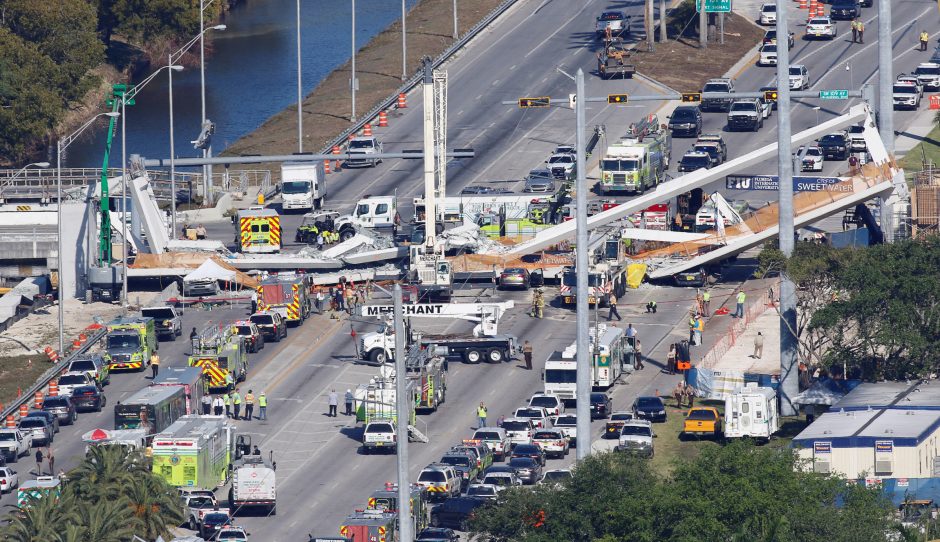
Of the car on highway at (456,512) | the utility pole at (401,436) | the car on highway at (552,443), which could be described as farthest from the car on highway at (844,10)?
the utility pole at (401,436)

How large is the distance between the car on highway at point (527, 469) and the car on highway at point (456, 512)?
174 inches

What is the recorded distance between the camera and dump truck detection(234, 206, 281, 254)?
117 metres

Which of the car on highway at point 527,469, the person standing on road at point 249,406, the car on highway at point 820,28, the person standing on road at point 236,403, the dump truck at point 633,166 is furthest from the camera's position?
the car on highway at point 820,28

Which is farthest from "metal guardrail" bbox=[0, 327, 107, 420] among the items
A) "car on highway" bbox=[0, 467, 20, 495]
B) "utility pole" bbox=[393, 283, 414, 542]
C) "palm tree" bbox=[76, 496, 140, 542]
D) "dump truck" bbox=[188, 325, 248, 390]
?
"utility pole" bbox=[393, 283, 414, 542]

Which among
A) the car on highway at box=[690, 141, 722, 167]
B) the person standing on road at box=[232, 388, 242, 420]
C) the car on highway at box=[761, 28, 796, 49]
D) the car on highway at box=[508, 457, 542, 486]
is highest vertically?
the car on highway at box=[761, 28, 796, 49]

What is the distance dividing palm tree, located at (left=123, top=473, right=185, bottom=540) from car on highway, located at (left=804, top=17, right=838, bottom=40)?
95395 millimetres

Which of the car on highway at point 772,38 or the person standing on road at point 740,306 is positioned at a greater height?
the car on highway at point 772,38

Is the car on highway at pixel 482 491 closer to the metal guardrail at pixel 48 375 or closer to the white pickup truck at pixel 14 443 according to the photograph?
the white pickup truck at pixel 14 443

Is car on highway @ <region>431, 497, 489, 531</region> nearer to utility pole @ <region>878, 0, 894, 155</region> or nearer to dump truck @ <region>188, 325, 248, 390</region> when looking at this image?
dump truck @ <region>188, 325, 248, 390</region>

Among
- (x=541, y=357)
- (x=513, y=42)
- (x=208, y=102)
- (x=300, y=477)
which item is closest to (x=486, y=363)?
(x=541, y=357)

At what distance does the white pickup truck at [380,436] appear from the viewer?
85812 mm

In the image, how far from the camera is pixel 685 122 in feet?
458

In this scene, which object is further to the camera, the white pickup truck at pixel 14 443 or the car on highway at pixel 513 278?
the car on highway at pixel 513 278

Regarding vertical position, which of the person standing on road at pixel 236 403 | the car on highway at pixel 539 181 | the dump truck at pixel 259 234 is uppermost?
the car on highway at pixel 539 181
